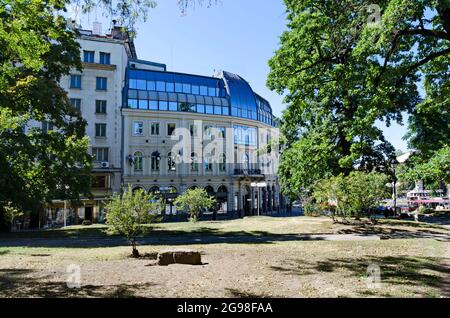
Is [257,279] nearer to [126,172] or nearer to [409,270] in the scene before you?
Answer: [409,270]

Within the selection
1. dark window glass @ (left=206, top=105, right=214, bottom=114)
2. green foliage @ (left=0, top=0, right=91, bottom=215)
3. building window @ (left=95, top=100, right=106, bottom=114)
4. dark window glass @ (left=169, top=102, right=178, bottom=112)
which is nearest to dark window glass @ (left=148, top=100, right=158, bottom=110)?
dark window glass @ (left=169, top=102, right=178, bottom=112)

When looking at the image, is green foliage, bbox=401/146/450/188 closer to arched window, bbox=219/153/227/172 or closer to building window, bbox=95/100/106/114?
arched window, bbox=219/153/227/172

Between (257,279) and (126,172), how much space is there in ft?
130

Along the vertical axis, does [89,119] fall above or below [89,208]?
above

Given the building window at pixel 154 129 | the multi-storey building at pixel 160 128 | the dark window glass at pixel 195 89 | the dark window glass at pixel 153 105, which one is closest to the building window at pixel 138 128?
the multi-storey building at pixel 160 128

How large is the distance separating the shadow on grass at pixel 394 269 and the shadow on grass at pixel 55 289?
4.63 meters

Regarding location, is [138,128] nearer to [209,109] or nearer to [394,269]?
[209,109]

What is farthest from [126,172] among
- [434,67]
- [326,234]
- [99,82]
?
[434,67]

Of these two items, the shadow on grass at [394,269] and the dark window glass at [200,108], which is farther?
the dark window glass at [200,108]

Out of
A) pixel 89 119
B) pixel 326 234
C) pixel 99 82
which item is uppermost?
pixel 99 82

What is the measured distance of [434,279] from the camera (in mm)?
9469

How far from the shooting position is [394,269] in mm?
10969

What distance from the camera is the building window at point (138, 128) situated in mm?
47769

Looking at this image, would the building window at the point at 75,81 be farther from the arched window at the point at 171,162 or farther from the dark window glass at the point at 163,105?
the arched window at the point at 171,162
